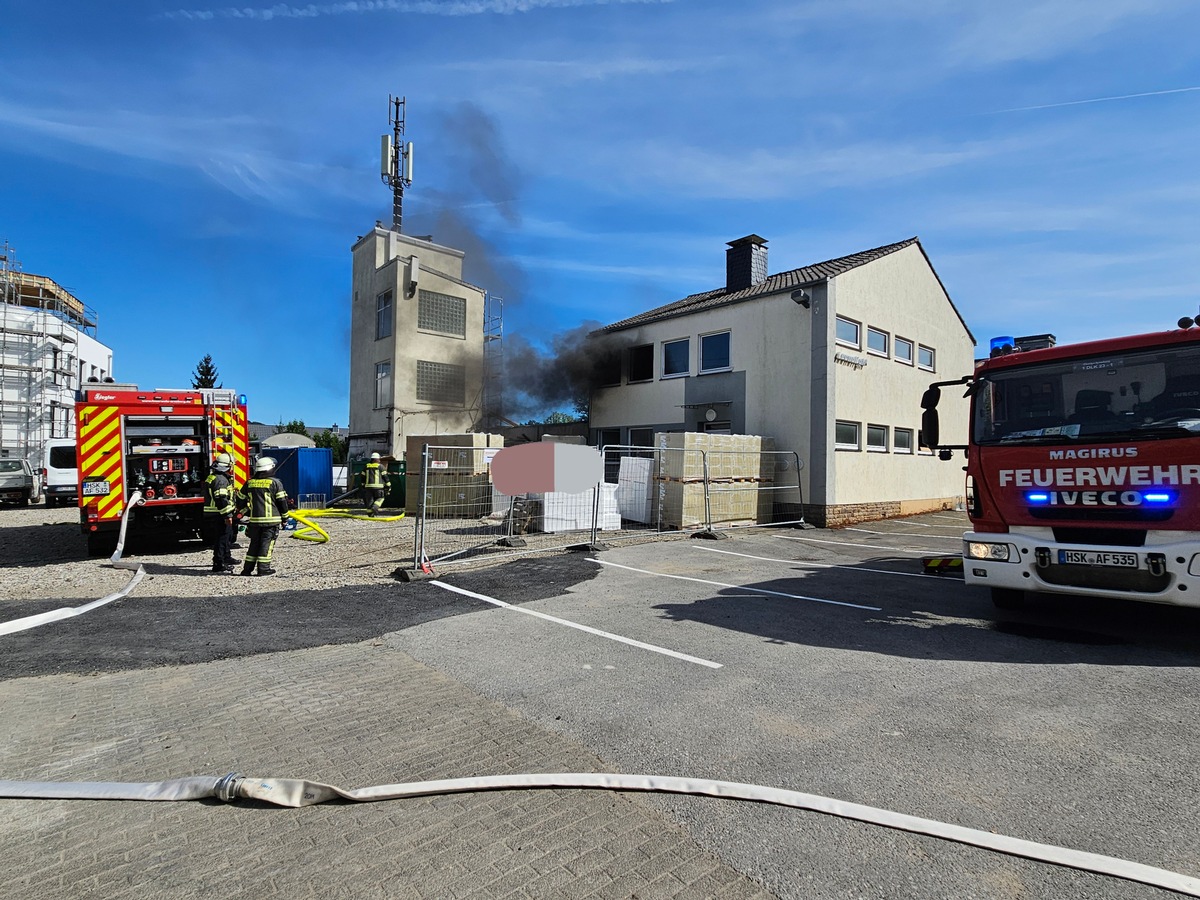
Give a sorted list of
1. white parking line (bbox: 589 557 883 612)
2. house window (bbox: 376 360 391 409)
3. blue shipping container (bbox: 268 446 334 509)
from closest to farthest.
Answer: white parking line (bbox: 589 557 883 612), blue shipping container (bbox: 268 446 334 509), house window (bbox: 376 360 391 409)

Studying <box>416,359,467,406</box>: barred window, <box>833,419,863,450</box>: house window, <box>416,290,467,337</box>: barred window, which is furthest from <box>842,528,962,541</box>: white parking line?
<box>416,290,467,337</box>: barred window

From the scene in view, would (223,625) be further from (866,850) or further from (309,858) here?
(866,850)

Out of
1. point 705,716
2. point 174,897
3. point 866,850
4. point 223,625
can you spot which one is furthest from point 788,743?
point 223,625

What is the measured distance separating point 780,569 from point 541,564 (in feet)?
11.0

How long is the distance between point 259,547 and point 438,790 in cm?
660

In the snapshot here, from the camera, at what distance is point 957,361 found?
71.7ft

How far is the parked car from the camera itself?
20359mm

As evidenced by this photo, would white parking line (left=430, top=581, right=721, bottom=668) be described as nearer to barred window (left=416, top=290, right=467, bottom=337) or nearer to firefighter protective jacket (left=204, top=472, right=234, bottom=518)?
firefighter protective jacket (left=204, top=472, right=234, bottom=518)

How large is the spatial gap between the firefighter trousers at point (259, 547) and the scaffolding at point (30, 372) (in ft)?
83.5

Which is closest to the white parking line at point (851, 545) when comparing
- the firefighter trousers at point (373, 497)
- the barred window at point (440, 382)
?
the firefighter trousers at point (373, 497)

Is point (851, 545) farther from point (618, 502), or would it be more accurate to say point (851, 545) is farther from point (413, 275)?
point (413, 275)

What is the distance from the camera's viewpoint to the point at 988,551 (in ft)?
18.6

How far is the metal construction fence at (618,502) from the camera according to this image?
38.2 feet

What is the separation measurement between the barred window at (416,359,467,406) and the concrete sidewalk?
18847 millimetres
